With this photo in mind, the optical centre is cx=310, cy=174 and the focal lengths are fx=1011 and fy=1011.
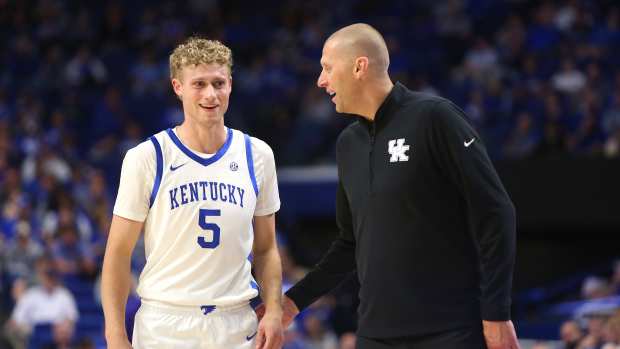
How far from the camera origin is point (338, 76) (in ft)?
13.7

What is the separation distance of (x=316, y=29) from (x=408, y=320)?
13489mm

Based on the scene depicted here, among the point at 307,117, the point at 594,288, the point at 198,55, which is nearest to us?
the point at 198,55

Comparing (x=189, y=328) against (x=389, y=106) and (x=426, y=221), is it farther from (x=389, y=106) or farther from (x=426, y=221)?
(x=389, y=106)

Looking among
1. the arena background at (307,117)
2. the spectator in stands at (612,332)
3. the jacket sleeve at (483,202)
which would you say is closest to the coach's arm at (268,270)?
the jacket sleeve at (483,202)

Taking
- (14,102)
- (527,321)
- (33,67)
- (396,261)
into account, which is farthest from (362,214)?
(33,67)

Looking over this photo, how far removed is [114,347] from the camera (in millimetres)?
4031

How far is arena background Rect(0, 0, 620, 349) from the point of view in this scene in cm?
1219

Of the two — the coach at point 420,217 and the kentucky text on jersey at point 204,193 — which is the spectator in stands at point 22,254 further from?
the coach at point 420,217

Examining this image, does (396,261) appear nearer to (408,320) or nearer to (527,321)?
(408,320)

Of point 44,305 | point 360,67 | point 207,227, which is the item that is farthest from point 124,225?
point 44,305

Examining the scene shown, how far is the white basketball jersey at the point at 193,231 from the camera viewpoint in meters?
4.13

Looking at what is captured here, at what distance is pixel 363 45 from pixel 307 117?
10.9m

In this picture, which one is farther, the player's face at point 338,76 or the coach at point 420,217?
the player's face at point 338,76

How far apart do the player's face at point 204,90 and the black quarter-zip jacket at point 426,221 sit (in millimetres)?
658
